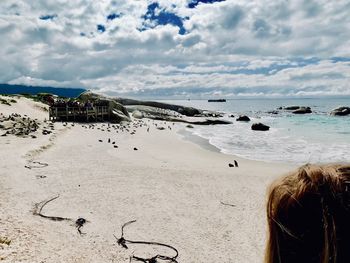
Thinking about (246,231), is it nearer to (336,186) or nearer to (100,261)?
(100,261)

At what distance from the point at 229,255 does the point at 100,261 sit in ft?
6.98

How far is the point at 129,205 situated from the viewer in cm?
862

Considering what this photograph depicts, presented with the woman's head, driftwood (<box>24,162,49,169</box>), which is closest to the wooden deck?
driftwood (<box>24,162,49,169</box>)

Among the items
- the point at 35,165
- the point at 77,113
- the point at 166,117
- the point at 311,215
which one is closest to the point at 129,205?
the point at 35,165

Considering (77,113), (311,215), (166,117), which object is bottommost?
(166,117)

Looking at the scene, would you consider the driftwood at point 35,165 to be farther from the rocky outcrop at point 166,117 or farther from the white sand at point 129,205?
the rocky outcrop at point 166,117

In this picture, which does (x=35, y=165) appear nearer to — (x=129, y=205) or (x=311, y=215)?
(x=129, y=205)

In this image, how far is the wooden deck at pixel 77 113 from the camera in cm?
3391

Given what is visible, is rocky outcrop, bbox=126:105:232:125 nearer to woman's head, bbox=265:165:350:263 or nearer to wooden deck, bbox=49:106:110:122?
wooden deck, bbox=49:106:110:122

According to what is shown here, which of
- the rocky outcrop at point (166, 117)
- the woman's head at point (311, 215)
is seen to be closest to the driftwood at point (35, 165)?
the woman's head at point (311, 215)

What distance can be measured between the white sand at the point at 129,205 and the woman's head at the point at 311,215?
65.1 inches

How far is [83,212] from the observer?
312 inches

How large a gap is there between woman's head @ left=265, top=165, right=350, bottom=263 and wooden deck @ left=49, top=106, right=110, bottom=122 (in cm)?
3388

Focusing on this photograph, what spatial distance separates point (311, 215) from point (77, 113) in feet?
115
